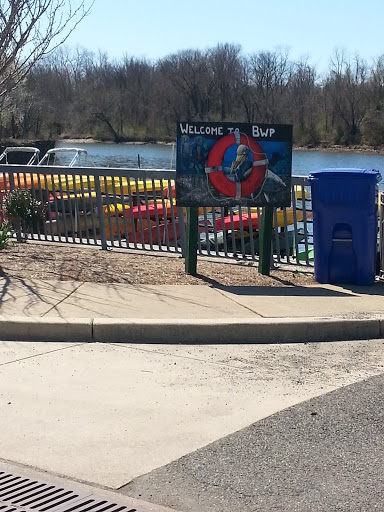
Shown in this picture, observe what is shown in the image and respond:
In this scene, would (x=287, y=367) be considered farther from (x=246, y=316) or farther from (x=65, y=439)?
(x=65, y=439)

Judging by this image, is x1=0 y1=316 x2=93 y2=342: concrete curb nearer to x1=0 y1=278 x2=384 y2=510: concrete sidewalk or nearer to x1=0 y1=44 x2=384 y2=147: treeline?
x1=0 y1=278 x2=384 y2=510: concrete sidewalk

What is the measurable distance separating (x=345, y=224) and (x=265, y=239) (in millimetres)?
1006

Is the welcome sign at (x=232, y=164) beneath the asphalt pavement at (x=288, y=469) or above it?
above

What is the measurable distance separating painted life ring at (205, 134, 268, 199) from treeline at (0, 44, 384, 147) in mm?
56756

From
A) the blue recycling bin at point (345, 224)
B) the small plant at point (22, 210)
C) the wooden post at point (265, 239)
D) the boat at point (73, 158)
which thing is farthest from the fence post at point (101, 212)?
the boat at point (73, 158)

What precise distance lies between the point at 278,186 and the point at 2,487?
587 centimetres

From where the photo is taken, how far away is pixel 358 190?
886 cm

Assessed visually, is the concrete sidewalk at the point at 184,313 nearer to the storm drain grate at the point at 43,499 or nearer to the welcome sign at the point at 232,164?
the welcome sign at the point at 232,164

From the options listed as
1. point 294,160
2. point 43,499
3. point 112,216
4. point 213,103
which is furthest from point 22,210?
point 213,103

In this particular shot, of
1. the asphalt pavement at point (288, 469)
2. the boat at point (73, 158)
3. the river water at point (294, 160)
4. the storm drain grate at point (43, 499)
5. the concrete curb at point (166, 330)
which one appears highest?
the boat at point (73, 158)

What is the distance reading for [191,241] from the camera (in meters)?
9.51

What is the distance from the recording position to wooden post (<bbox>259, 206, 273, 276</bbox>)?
375 inches

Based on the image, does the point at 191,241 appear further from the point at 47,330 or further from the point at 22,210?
the point at 22,210

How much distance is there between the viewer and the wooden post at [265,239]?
953 centimetres
